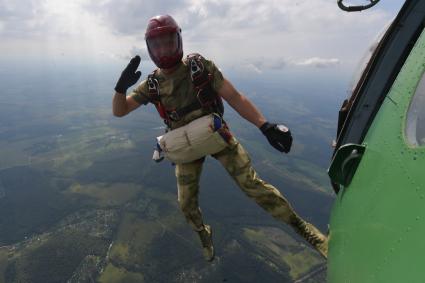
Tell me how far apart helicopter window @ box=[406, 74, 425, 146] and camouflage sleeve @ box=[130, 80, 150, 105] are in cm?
411

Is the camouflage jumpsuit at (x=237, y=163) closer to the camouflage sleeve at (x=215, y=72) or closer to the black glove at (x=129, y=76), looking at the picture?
the camouflage sleeve at (x=215, y=72)

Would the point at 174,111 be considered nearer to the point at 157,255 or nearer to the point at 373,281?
the point at 373,281

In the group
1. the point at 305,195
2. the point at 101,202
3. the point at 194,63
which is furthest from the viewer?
the point at 305,195

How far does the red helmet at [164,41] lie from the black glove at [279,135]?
5.71 ft

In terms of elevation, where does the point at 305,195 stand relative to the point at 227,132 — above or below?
below

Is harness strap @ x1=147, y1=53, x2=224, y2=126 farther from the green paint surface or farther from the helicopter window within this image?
the helicopter window

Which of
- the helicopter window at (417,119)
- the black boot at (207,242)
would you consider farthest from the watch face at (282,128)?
the black boot at (207,242)

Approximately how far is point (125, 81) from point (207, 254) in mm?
3659

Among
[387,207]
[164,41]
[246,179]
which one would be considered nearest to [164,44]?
[164,41]

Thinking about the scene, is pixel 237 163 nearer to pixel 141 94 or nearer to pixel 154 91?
pixel 154 91

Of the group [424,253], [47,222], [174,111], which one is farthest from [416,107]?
[47,222]

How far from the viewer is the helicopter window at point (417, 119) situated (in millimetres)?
2037

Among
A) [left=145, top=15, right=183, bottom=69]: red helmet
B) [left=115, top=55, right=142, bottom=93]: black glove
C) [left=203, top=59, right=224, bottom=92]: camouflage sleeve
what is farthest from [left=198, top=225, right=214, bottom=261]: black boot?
[left=145, top=15, right=183, bottom=69]: red helmet

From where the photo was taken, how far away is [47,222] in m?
129
